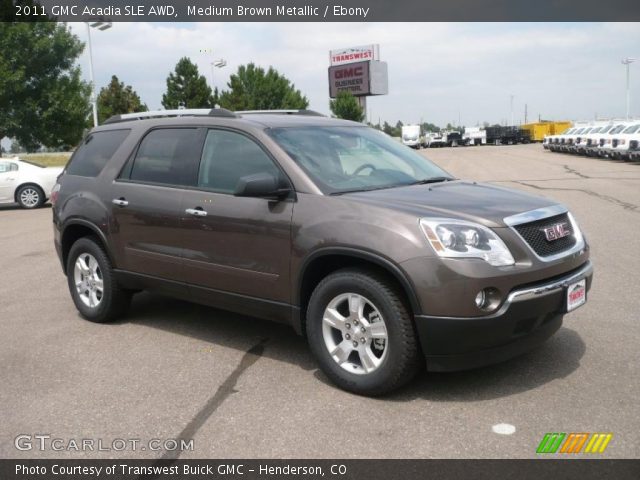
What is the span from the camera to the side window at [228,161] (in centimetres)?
477

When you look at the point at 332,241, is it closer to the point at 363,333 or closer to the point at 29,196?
the point at 363,333

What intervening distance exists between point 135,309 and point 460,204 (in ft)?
12.3

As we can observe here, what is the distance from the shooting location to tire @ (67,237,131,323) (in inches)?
231

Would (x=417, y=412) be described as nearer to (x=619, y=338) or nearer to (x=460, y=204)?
(x=460, y=204)

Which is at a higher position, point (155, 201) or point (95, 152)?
point (95, 152)

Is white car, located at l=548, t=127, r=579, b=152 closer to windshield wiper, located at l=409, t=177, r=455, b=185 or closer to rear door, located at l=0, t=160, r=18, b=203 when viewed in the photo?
rear door, located at l=0, t=160, r=18, b=203

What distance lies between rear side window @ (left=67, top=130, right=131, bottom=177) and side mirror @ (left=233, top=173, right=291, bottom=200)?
204 cm

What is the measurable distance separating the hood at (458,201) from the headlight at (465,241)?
7 cm

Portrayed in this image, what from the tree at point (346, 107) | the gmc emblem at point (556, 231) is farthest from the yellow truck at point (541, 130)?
the gmc emblem at point (556, 231)

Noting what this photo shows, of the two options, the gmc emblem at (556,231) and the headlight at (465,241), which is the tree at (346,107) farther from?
the headlight at (465,241)

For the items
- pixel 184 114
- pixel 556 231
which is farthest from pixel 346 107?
pixel 556 231

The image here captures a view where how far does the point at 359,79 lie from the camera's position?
7994cm

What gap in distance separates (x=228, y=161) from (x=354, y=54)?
7987cm
